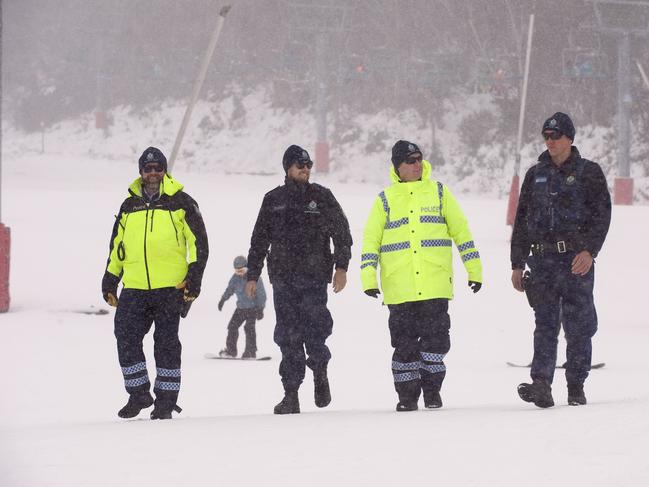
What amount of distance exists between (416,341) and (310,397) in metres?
2.99

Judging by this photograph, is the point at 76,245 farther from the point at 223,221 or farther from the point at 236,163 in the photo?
the point at 236,163

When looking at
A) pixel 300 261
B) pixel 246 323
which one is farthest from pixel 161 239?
pixel 246 323

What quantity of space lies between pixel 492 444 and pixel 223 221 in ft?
68.0

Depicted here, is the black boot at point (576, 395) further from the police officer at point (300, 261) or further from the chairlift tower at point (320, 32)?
the chairlift tower at point (320, 32)

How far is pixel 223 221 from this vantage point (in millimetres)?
26484

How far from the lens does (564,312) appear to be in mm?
7621

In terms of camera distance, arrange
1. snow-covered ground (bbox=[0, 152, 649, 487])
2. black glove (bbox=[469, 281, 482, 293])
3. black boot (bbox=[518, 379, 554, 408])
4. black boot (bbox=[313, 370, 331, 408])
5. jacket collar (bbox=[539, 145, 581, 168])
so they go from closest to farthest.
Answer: snow-covered ground (bbox=[0, 152, 649, 487]) < black boot (bbox=[518, 379, 554, 408]) < jacket collar (bbox=[539, 145, 581, 168]) < black glove (bbox=[469, 281, 482, 293]) < black boot (bbox=[313, 370, 331, 408])

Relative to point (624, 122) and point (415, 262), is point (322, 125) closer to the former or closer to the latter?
point (624, 122)

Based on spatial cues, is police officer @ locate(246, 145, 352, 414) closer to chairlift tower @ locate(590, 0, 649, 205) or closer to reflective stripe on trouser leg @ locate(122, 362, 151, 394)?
reflective stripe on trouser leg @ locate(122, 362, 151, 394)

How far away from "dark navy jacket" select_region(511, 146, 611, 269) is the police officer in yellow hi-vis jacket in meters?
0.53

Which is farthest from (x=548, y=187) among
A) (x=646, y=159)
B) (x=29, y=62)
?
(x=29, y=62)

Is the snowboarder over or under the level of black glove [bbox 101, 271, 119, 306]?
under

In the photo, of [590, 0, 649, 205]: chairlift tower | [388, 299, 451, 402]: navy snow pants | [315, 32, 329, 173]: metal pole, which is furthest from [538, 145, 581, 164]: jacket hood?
[315, 32, 329, 173]: metal pole

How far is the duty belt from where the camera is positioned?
753cm
